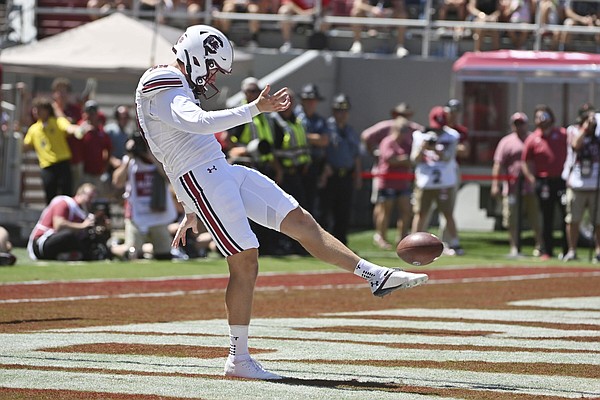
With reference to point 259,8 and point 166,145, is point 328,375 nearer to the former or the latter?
point 166,145

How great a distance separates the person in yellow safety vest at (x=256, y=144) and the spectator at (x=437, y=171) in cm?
215

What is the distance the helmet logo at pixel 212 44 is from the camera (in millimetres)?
6457

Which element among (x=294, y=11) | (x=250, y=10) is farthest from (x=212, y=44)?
(x=250, y=10)

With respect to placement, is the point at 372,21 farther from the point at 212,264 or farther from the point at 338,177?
the point at 212,264

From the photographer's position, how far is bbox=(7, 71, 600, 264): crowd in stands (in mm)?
14898

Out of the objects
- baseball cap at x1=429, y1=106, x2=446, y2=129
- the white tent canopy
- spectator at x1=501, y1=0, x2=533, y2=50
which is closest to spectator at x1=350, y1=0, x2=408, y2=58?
spectator at x1=501, y1=0, x2=533, y2=50

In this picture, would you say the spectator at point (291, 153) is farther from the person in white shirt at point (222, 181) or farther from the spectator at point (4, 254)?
the person in white shirt at point (222, 181)

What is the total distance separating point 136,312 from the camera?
9.59 meters

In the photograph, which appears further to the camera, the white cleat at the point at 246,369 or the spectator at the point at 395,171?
the spectator at the point at 395,171

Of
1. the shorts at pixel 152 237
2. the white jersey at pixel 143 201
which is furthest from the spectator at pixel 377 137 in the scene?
the white jersey at pixel 143 201

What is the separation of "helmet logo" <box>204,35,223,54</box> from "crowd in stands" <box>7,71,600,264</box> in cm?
816

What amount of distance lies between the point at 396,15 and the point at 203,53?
15.1 m

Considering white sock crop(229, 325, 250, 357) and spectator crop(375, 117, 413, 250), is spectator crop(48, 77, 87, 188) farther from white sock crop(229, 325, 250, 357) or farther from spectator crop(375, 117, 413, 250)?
white sock crop(229, 325, 250, 357)

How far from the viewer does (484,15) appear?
20984 millimetres
